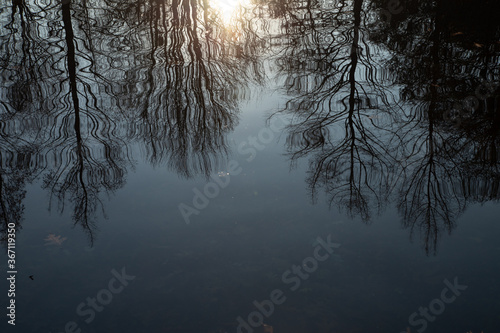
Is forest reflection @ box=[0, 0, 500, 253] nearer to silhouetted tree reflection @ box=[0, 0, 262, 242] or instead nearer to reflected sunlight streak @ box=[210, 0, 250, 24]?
silhouetted tree reflection @ box=[0, 0, 262, 242]

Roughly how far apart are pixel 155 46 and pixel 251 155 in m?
6.56

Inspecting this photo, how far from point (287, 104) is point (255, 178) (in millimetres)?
2859

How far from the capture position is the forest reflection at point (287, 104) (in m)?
7.76

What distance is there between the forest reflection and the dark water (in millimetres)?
50

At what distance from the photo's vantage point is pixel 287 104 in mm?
10289

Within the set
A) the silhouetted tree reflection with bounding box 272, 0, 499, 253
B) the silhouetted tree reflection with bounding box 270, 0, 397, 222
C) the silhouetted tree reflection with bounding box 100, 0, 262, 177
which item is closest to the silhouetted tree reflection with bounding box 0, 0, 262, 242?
the silhouetted tree reflection with bounding box 100, 0, 262, 177

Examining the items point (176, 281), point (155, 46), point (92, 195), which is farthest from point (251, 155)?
point (155, 46)

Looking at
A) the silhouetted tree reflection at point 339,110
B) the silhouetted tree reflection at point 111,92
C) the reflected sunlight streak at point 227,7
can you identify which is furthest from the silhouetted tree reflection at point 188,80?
the silhouetted tree reflection at point 339,110

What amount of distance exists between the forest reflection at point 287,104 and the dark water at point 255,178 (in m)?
0.05

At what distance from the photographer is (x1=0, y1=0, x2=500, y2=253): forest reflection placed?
776 cm

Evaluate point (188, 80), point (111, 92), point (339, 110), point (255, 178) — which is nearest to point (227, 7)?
point (188, 80)

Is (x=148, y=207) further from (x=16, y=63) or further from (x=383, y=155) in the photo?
(x=16, y=63)

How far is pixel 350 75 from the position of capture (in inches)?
452

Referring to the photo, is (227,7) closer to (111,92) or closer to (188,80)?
(188,80)
